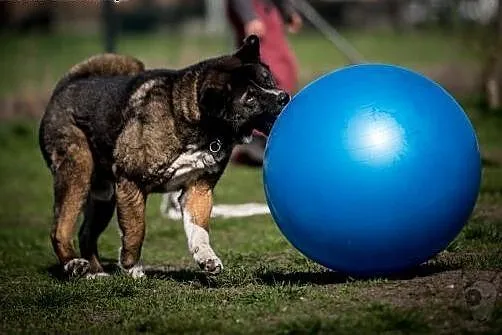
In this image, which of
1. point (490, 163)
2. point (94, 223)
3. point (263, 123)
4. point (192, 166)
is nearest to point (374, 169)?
point (263, 123)

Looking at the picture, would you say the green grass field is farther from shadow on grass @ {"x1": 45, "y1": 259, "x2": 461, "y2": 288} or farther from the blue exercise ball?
the blue exercise ball

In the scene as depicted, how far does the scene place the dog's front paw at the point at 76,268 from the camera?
9000 millimetres

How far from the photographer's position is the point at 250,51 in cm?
823

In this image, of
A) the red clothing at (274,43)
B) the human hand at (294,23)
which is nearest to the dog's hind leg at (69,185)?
the red clothing at (274,43)

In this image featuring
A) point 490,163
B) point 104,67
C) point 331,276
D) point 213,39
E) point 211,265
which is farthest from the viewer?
point 213,39

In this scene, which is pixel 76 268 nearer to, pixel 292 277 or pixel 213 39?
pixel 292 277

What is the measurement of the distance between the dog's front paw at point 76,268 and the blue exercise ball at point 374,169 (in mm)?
2147

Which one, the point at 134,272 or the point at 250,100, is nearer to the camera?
the point at 250,100

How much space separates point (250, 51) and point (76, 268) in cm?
220

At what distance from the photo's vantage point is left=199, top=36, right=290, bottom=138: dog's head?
816 centimetres

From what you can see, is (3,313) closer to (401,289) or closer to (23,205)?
(401,289)

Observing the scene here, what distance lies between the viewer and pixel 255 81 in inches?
322

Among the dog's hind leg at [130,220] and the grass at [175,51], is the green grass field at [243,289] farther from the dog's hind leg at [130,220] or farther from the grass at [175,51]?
the grass at [175,51]

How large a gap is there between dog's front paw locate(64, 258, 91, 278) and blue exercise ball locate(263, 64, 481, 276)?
2.15 m
